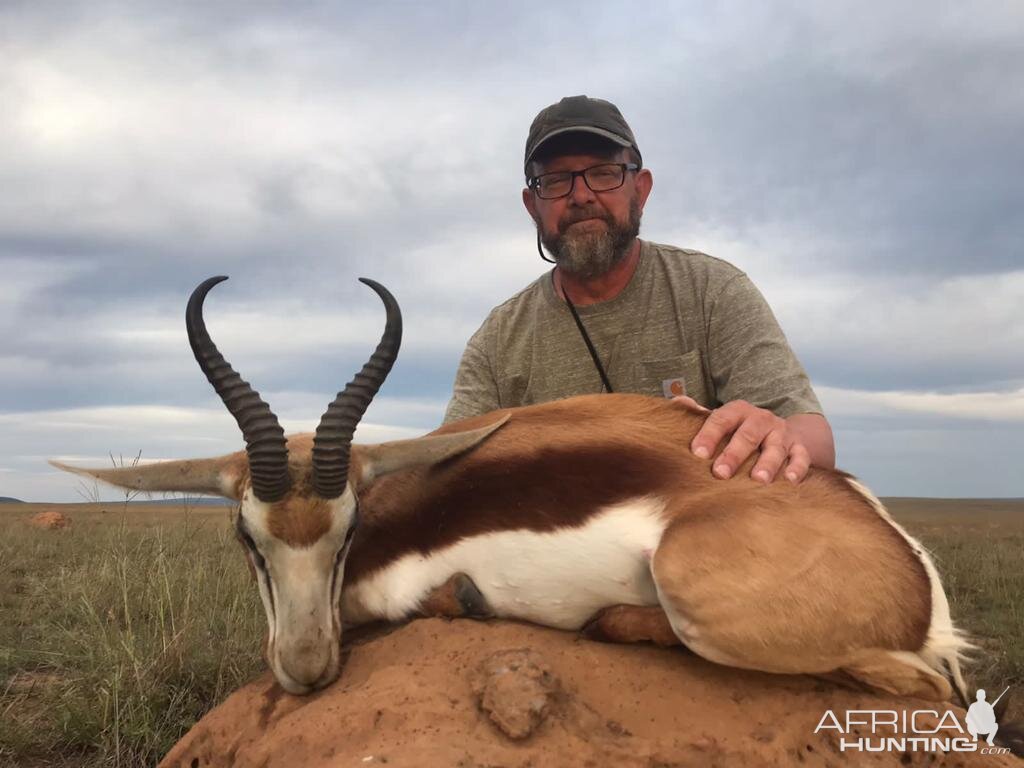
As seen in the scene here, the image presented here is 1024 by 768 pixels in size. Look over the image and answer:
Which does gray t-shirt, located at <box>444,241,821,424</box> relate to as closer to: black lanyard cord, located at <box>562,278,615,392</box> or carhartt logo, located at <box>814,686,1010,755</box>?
black lanyard cord, located at <box>562,278,615,392</box>

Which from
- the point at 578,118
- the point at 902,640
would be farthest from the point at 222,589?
the point at 902,640

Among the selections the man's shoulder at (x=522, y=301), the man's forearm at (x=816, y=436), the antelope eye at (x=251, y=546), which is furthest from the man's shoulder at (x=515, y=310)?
the antelope eye at (x=251, y=546)

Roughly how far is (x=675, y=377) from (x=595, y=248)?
1.02m

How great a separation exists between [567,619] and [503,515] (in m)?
0.47

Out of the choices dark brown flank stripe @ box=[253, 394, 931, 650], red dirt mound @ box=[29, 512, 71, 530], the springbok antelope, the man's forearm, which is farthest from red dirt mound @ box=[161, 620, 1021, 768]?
red dirt mound @ box=[29, 512, 71, 530]

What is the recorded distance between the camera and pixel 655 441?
10.9ft

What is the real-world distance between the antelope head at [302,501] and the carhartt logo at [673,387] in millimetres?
2028

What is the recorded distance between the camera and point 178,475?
3633mm

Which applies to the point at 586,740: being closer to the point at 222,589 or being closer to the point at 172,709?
the point at 172,709

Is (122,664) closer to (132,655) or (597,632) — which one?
(132,655)

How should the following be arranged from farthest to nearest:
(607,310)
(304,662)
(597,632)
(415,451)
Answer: (607,310) → (415,451) → (597,632) → (304,662)

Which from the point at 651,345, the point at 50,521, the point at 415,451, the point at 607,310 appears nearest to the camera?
the point at 415,451

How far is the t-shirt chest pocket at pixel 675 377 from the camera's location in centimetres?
523

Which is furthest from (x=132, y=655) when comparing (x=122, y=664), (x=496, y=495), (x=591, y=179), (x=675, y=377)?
(x=591, y=179)
